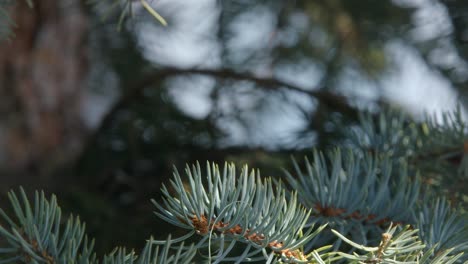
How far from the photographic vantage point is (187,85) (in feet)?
2.56

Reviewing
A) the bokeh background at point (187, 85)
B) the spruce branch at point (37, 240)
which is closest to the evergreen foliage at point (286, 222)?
the spruce branch at point (37, 240)

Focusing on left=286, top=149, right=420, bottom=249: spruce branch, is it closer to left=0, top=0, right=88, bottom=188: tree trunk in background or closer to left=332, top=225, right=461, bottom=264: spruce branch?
left=332, top=225, right=461, bottom=264: spruce branch

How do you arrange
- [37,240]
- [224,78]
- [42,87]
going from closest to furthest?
[37,240]
[224,78]
[42,87]

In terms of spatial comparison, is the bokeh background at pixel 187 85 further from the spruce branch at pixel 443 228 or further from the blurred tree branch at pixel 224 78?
the spruce branch at pixel 443 228

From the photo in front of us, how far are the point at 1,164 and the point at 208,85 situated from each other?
0.28m

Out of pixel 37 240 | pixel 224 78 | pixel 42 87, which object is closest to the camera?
pixel 37 240

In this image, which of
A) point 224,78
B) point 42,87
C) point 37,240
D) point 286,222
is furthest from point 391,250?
point 42,87

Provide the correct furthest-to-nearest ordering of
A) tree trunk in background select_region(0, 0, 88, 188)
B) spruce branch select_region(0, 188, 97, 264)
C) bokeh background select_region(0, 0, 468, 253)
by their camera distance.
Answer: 1. tree trunk in background select_region(0, 0, 88, 188)
2. bokeh background select_region(0, 0, 468, 253)
3. spruce branch select_region(0, 188, 97, 264)

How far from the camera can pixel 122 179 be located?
681 millimetres

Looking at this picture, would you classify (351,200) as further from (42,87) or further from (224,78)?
(42,87)

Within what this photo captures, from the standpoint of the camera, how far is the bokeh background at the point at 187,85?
2.18 ft

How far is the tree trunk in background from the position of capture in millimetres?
815

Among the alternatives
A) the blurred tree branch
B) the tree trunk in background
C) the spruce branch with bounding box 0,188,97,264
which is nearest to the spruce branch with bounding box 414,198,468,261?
the spruce branch with bounding box 0,188,97,264

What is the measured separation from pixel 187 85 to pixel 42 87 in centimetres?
21
